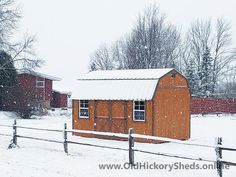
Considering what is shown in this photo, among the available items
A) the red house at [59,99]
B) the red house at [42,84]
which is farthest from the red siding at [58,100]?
the red house at [42,84]

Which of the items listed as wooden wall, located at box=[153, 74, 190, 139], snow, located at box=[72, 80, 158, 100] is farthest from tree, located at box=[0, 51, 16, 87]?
wooden wall, located at box=[153, 74, 190, 139]

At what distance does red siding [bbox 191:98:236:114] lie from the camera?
54.5 meters

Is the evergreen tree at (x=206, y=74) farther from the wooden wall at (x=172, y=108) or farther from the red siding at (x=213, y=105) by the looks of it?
the wooden wall at (x=172, y=108)

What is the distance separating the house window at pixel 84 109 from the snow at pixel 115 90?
0.36 meters

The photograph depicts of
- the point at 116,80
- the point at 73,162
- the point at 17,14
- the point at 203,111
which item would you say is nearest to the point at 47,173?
the point at 73,162

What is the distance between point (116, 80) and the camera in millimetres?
25219

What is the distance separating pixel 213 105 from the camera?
2183 inches

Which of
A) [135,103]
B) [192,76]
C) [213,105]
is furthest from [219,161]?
[192,76]

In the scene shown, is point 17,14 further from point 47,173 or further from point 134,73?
point 47,173

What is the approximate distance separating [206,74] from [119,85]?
1855 inches

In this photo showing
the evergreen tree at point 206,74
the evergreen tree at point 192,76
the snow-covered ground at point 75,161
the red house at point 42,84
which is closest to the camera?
the snow-covered ground at point 75,161

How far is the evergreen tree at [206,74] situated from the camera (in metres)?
69.0

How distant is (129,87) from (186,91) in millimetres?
3559

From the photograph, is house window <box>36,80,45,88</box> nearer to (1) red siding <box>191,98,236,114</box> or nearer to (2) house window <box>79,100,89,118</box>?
(1) red siding <box>191,98,236,114</box>
